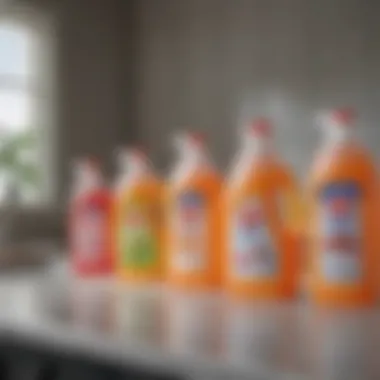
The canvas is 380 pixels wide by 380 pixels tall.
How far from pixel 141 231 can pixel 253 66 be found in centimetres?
58

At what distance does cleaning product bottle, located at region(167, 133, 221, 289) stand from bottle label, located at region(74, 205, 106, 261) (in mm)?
244

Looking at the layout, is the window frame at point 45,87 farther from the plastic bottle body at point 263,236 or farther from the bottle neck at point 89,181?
the plastic bottle body at point 263,236

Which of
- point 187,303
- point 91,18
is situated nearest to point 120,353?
point 187,303

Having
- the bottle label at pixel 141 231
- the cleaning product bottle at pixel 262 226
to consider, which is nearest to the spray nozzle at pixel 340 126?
the cleaning product bottle at pixel 262 226

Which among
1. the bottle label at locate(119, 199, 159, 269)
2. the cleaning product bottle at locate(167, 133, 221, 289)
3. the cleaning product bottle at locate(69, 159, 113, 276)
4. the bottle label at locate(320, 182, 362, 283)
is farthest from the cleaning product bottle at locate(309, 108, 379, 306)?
the cleaning product bottle at locate(69, 159, 113, 276)

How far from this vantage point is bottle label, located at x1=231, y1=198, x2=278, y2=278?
125 centimetres

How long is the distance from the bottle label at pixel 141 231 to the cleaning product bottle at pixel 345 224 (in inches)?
15.6

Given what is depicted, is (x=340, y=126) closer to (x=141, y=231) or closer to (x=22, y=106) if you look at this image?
(x=141, y=231)

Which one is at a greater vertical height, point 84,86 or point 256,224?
point 84,86

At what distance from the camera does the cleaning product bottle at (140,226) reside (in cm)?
153

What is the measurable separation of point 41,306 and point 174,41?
3.59ft

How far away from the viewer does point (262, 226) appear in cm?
126

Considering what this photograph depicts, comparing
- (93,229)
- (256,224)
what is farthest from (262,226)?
(93,229)

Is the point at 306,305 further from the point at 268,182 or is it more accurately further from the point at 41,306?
the point at 41,306
